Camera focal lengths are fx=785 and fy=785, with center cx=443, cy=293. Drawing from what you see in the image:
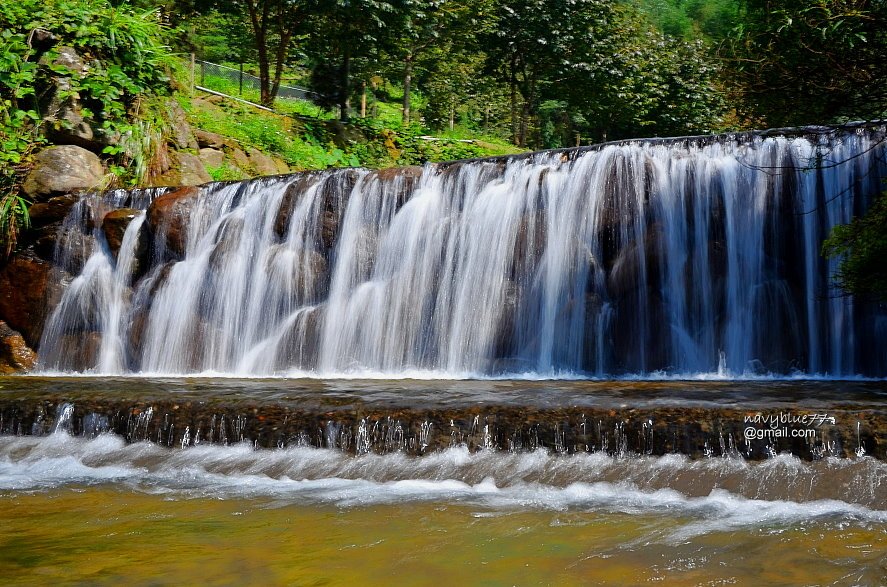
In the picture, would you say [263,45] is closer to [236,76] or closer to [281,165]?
[281,165]

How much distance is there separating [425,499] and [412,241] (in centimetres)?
647

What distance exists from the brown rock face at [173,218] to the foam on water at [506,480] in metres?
6.08

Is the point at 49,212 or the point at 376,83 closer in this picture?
the point at 49,212

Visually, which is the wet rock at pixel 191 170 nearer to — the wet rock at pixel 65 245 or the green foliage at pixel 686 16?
the wet rock at pixel 65 245

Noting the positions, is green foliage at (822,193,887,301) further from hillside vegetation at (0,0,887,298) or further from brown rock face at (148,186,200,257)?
brown rock face at (148,186,200,257)

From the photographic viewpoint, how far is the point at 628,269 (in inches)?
379

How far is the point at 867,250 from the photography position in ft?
21.7

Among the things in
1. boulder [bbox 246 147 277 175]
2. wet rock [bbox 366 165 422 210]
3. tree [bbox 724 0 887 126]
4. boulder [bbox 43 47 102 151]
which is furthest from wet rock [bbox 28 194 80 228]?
tree [bbox 724 0 887 126]

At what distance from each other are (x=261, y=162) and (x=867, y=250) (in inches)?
561

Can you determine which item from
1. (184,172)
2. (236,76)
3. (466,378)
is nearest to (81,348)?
(184,172)

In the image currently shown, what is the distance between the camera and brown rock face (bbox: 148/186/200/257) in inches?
473

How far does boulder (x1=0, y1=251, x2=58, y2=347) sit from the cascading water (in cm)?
30

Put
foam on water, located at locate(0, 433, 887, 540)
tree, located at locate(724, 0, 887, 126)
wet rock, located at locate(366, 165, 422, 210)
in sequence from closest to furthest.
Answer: foam on water, located at locate(0, 433, 887, 540), tree, located at locate(724, 0, 887, 126), wet rock, located at locate(366, 165, 422, 210)

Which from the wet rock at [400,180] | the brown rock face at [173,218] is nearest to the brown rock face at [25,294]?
the brown rock face at [173,218]
